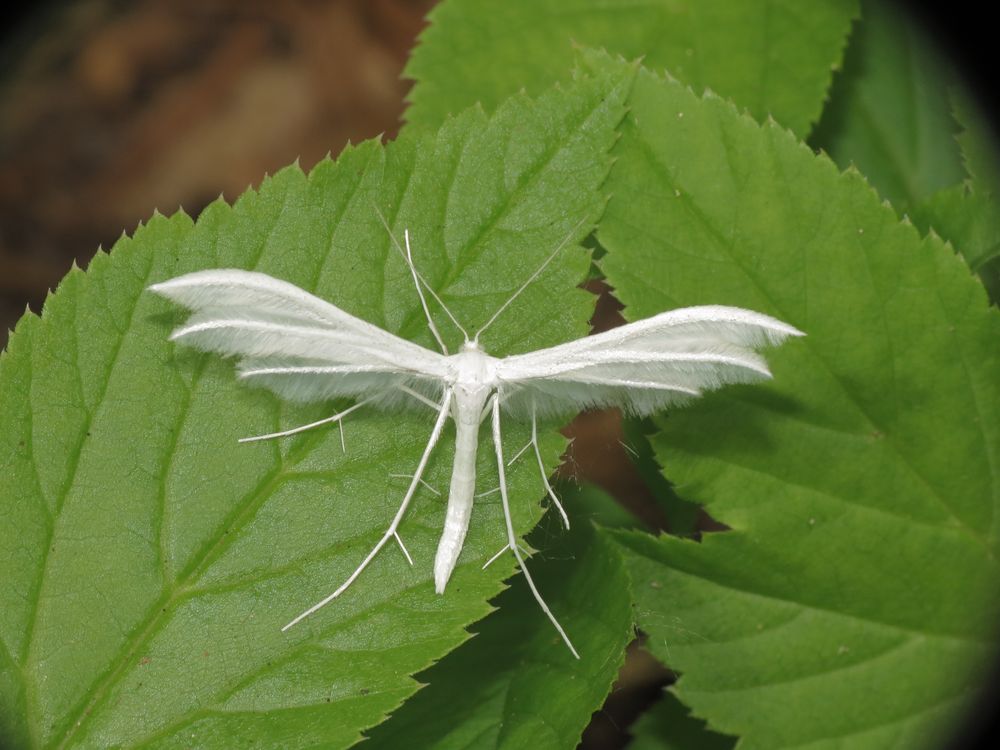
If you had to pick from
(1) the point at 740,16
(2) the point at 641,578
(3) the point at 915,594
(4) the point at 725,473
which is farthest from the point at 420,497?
(1) the point at 740,16

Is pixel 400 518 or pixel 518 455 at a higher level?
pixel 518 455

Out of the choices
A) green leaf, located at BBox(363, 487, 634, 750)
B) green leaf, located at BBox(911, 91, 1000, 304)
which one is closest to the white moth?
green leaf, located at BBox(363, 487, 634, 750)

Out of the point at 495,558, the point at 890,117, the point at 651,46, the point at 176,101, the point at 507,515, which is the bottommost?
the point at 495,558

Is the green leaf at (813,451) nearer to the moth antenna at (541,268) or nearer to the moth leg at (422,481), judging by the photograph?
the moth antenna at (541,268)

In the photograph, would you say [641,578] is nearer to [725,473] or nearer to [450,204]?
[725,473]

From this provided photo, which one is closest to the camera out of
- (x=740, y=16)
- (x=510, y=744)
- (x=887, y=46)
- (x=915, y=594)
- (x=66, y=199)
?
(x=510, y=744)

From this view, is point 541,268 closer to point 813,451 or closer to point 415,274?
point 415,274

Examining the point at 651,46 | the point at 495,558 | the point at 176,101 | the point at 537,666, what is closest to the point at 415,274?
the point at 495,558
